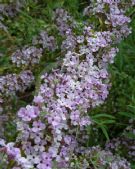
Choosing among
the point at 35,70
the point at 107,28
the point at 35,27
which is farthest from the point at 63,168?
the point at 35,27

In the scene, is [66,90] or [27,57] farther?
[27,57]

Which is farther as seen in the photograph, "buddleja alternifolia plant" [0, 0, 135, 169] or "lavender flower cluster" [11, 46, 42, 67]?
"lavender flower cluster" [11, 46, 42, 67]

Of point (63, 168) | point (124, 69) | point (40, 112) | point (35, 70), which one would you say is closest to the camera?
point (40, 112)

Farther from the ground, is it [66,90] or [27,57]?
[27,57]

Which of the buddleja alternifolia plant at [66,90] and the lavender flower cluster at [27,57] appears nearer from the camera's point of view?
the buddleja alternifolia plant at [66,90]

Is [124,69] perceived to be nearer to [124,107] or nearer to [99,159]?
[124,107]

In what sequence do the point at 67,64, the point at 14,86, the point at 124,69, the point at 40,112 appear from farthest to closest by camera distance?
the point at 124,69, the point at 14,86, the point at 67,64, the point at 40,112

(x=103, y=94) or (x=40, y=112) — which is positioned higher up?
(x=103, y=94)

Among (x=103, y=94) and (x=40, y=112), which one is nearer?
(x=40, y=112)
